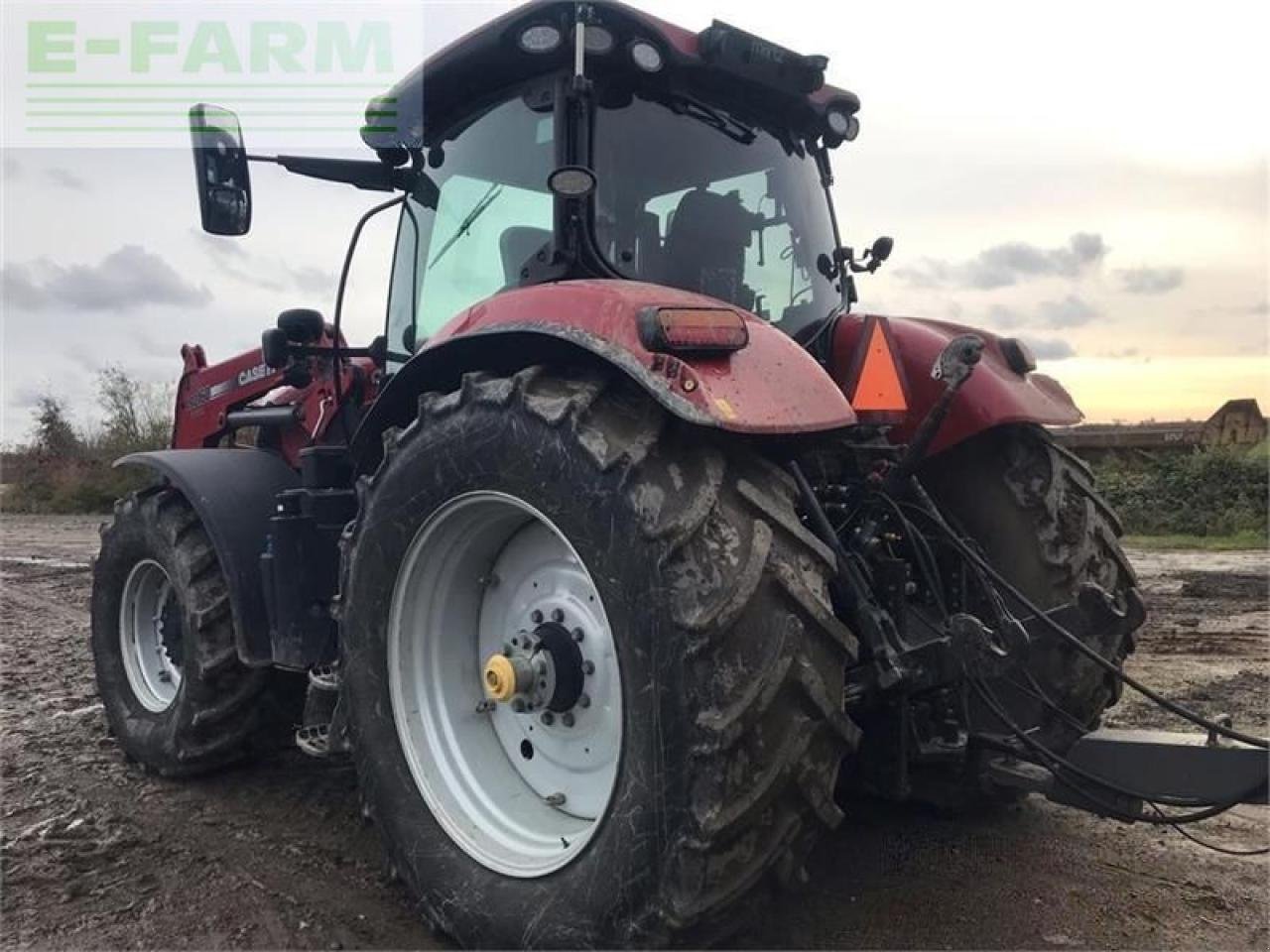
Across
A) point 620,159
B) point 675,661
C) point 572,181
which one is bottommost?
point 675,661

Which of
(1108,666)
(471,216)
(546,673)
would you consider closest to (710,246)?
(471,216)

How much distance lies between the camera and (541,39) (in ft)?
9.70

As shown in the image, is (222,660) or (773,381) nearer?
(773,381)

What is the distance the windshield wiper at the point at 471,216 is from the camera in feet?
11.0

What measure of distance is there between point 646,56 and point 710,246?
0.58 m

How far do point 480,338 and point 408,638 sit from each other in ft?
2.92

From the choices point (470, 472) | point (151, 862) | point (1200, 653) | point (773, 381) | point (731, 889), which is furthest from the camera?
point (1200, 653)

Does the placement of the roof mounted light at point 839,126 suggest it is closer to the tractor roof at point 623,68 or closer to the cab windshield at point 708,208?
the tractor roof at point 623,68

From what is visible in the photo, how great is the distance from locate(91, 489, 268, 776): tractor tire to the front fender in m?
2.53

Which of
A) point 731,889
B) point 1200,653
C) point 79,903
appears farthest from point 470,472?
point 1200,653

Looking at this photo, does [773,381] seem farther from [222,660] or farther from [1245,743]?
[222,660]

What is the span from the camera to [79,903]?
2998 mm

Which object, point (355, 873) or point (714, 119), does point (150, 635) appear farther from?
point (714, 119)

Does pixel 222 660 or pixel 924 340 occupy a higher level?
pixel 924 340
